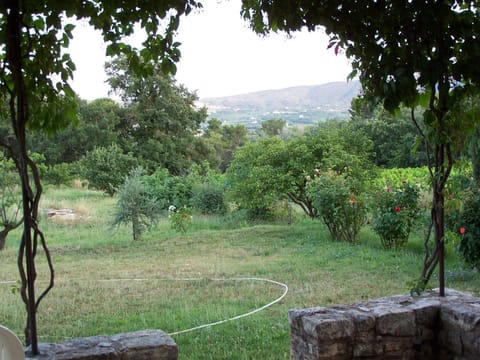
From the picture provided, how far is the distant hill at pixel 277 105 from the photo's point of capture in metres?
17.2

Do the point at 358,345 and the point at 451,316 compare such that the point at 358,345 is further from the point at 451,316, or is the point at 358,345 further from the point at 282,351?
the point at 282,351

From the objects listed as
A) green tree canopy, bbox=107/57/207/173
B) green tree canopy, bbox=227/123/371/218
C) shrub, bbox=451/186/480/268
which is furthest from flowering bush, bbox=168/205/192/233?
green tree canopy, bbox=107/57/207/173

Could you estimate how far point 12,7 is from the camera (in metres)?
1.74

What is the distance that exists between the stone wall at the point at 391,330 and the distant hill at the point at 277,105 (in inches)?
569

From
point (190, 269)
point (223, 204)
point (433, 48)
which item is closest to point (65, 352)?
point (433, 48)

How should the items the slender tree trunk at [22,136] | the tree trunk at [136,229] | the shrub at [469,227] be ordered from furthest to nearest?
1. the tree trunk at [136,229]
2. the shrub at [469,227]
3. the slender tree trunk at [22,136]

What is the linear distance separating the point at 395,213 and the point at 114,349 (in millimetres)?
5287

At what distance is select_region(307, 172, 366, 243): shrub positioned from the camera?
7.34 m

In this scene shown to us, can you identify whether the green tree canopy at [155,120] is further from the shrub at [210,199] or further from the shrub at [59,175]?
the shrub at [210,199]

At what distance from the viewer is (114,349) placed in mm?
1829

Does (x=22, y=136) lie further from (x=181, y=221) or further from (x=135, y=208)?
(x=181, y=221)

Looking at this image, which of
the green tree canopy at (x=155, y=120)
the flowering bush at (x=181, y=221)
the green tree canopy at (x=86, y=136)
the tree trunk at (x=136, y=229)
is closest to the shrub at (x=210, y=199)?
the flowering bush at (x=181, y=221)

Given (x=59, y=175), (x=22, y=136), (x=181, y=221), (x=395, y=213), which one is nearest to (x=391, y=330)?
(x=22, y=136)

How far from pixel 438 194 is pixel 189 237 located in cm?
608
